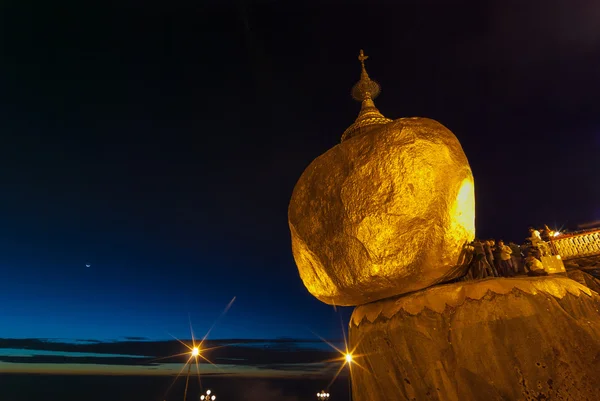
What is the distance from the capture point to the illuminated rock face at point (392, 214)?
6.93 metres

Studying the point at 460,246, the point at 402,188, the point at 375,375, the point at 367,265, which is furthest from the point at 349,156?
the point at 375,375

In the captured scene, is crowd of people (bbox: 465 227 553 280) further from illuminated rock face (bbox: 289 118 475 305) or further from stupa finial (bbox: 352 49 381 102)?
stupa finial (bbox: 352 49 381 102)

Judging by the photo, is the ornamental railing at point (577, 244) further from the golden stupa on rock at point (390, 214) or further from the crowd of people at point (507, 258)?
the golden stupa on rock at point (390, 214)

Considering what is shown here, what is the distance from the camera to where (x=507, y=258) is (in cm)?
762

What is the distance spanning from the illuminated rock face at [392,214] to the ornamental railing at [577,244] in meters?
2.66

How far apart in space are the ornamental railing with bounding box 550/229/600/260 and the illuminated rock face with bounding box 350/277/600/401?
7.62ft

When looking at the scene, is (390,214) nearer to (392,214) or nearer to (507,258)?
(392,214)

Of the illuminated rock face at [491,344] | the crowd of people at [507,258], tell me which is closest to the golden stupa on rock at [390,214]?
the crowd of people at [507,258]

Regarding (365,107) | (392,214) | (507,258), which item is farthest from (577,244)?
(365,107)

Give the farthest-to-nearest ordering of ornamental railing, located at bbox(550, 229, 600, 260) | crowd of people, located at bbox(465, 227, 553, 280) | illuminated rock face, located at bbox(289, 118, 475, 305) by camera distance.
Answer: ornamental railing, located at bbox(550, 229, 600, 260) < crowd of people, located at bbox(465, 227, 553, 280) < illuminated rock face, located at bbox(289, 118, 475, 305)

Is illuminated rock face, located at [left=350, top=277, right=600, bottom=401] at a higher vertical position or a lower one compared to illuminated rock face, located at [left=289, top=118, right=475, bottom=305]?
lower

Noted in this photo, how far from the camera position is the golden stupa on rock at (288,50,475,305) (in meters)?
6.93

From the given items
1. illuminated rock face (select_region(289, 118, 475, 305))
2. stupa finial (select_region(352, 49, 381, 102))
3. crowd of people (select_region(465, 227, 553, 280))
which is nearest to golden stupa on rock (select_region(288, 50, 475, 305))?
illuminated rock face (select_region(289, 118, 475, 305))

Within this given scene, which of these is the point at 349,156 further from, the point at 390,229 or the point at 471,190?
the point at 471,190
